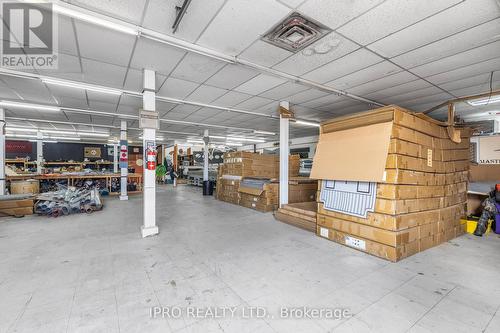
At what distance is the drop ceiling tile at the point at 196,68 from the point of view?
3631 mm

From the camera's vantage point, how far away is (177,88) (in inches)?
199

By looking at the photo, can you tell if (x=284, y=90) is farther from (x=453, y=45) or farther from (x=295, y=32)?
(x=453, y=45)

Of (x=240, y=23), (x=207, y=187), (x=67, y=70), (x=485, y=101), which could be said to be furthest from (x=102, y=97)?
(x=485, y=101)

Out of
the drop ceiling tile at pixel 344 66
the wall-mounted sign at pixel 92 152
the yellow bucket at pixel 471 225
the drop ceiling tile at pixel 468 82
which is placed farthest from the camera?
the wall-mounted sign at pixel 92 152

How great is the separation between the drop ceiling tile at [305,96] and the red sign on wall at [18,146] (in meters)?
19.2

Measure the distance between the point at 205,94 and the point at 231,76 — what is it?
4.50 feet

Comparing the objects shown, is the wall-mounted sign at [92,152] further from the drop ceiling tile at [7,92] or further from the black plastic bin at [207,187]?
the drop ceiling tile at [7,92]

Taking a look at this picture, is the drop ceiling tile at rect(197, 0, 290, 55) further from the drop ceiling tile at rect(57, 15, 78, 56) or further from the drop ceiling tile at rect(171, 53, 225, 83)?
the drop ceiling tile at rect(57, 15, 78, 56)

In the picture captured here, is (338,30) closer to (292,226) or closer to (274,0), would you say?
(274,0)

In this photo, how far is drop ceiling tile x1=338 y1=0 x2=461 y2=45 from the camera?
2.38 meters

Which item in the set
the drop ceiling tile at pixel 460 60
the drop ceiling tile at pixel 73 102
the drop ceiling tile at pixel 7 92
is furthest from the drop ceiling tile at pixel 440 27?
the drop ceiling tile at pixel 7 92

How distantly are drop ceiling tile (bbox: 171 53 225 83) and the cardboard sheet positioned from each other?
242cm

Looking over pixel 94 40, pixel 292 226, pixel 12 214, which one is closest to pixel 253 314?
pixel 292 226

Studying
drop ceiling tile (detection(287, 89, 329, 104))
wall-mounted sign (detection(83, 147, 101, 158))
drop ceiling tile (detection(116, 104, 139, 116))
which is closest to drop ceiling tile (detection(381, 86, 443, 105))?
drop ceiling tile (detection(287, 89, 329, 104))
